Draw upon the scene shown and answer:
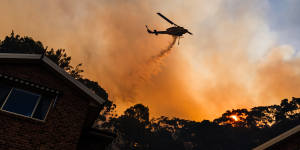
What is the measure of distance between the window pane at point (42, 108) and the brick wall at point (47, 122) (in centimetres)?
28

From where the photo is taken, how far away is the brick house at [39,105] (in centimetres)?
951

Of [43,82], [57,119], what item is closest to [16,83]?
[43,82]

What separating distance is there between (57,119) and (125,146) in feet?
155

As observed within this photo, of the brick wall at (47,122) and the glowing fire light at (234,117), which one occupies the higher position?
the glowing fire light at (234,117)

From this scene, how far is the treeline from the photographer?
4263 centimetres

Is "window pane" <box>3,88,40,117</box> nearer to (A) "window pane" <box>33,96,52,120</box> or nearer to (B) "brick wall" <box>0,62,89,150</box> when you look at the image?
(A) "window pane" <box>33,96,52,120</box>

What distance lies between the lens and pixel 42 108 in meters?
10.7

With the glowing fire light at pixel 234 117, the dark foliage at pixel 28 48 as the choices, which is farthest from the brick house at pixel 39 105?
the glowing fire light at pixel 234 117

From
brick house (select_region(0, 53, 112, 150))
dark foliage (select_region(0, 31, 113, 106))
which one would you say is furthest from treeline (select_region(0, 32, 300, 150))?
brick house (select_region(0, 53, 112, 150))

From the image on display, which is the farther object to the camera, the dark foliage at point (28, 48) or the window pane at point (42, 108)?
the dark foliage at point (28, 48)

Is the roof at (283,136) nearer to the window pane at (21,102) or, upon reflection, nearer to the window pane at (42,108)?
the window pane at (42,108)

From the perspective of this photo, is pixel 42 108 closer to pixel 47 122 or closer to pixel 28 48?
pixel 47 122

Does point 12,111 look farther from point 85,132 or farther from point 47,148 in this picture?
point 85,132

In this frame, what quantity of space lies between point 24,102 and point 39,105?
0.72 m
